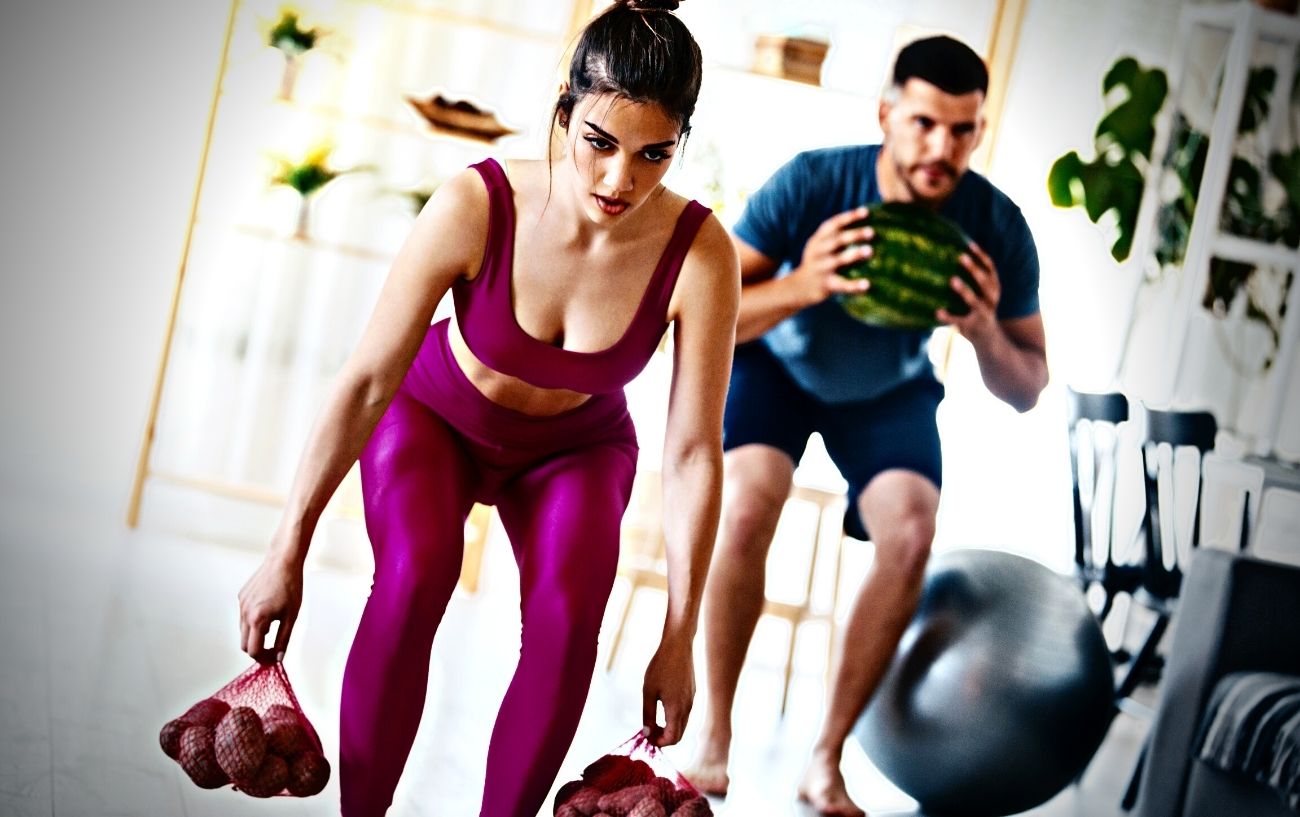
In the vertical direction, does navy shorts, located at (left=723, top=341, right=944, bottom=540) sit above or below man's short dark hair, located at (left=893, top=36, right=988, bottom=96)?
below

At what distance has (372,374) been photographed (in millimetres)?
1676

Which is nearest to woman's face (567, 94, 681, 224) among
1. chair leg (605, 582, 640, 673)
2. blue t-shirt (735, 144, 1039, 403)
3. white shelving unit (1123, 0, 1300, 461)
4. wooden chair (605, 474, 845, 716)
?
blue t-shirt (735, 144, 1039, 403)

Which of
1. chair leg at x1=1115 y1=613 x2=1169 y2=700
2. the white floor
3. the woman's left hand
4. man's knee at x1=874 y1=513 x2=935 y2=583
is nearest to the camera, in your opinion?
the woman's left hand

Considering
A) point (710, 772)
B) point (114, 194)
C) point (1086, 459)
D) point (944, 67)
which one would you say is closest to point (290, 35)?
point (114, 194)

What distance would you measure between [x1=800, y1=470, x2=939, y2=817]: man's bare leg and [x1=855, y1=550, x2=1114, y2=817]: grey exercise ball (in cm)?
4

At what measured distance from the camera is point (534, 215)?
5.75 ft

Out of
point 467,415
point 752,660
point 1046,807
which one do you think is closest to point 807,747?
point 1046,807

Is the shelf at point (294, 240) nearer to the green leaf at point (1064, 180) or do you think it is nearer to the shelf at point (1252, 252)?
the green leaf at point (1064, 180)

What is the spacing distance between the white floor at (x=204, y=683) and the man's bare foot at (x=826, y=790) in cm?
4

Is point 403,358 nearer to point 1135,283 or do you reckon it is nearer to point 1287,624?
point 1287,624

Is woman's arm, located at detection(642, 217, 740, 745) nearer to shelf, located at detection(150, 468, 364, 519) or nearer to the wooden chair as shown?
the wooden chair

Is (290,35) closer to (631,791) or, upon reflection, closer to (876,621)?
(876,621)

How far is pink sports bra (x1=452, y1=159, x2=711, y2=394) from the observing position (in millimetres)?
1726

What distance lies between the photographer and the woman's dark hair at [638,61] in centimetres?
159
